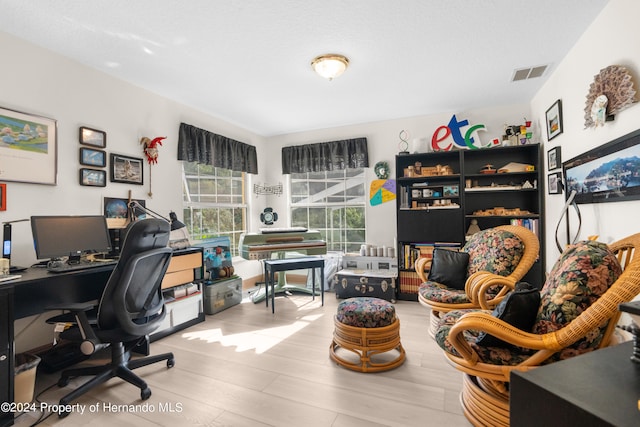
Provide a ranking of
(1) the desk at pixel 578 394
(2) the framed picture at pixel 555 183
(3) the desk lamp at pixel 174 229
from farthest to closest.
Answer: (3) the desk lamp at pixel 174 229, (2) the framed picture at pixel 555 183, (1) the desk at pixel 578 394

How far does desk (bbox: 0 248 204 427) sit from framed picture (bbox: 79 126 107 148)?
1.20 m

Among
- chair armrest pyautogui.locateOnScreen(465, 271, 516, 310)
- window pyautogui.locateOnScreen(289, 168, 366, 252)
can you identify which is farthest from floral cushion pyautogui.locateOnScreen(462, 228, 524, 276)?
window pyautogui.locateOnScreen(289, 168, 366, 252)

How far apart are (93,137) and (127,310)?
1.86m

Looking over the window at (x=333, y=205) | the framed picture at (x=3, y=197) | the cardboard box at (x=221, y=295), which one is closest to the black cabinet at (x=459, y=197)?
the window at (x=333, y=205)

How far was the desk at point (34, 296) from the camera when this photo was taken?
5.46ft

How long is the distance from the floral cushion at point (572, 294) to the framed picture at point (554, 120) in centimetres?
195

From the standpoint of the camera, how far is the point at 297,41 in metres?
2.33

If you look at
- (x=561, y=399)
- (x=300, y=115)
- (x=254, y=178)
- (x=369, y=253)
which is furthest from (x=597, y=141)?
(x=254, y=178)

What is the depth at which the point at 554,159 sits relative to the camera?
297cm

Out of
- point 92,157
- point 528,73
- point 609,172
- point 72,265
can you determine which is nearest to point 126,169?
point 92,157

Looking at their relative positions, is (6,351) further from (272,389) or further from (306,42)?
(306,42)

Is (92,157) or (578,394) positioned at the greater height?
(92,157)

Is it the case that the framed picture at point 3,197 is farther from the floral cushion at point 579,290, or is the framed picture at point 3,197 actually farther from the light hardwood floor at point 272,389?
the floral cushion at point 579,290

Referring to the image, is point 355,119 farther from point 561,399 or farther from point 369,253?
point 561,399
